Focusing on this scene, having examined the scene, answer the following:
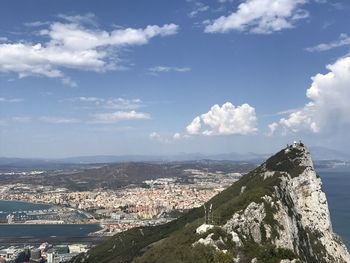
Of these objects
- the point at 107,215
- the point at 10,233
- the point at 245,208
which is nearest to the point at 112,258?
the point at 245,208

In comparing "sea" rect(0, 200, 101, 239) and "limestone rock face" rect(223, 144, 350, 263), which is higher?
"limestone rock face" rect(223, 144, 350, 263)

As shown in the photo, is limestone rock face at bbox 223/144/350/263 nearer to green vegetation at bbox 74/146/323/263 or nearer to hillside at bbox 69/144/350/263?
hillside at bbox 69/144/350/263

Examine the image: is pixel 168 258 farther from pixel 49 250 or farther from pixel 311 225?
pixel 49 250

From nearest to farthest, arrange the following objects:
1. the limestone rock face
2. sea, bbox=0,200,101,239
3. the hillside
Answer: the hillside < the limestone rock face < sea, bbox=0,200,101,239

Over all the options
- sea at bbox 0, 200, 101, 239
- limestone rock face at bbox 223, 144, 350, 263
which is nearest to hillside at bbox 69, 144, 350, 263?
limestone rock face at bbox 223, 144, 350, 263

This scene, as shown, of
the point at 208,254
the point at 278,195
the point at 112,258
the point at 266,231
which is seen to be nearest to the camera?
the point at 208,254

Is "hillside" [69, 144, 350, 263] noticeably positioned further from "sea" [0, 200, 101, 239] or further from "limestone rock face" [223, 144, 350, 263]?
"sea" [0, 200, 101, 239]

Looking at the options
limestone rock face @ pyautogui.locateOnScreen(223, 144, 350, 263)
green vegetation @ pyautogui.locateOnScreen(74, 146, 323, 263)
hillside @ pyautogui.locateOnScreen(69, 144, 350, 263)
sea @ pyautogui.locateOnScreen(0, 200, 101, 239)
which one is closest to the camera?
green vegetation @ pyautogui.locateOnScreen(74, 146, 323, 263)

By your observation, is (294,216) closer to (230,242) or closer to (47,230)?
(230,242)

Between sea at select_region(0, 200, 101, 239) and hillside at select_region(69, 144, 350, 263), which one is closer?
hillside at select_region(69, 144, 350, 263)
